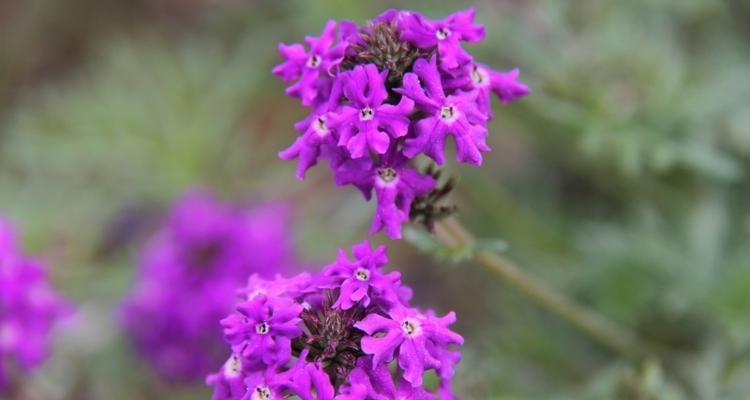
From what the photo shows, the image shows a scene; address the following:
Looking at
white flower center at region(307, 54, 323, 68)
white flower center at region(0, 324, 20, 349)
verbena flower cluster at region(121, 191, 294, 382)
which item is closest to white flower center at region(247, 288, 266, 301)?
white flower center at region(307, 54, 323, 68)

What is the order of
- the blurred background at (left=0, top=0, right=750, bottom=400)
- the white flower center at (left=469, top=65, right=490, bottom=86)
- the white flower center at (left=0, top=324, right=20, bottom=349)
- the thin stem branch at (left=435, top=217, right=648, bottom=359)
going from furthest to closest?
1. the blurred background at (left=0, top=0, right=750, bottom=400)
2. the white flower center at (left=0, top=324, right=20, bottom=349)
3. the thin stem branch at (left=435, top=217, right=648, bottom=359)
4. the white flower center at (left=469, top=65, right=490, bottom=86)

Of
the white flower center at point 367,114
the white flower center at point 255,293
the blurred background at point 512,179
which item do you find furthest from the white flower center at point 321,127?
the blurred background at point 512,179

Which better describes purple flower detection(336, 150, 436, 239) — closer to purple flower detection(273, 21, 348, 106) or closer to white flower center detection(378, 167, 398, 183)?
white flower center detection(378, 167, 398, 183)

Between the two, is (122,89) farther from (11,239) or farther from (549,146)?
(549,146)

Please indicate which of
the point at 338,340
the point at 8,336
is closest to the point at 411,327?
the point at 338,340

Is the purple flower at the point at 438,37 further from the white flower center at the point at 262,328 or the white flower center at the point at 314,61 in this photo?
the white flower center at the point at 262,328

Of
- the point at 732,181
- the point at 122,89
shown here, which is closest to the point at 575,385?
the point at 732,181
